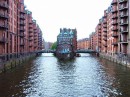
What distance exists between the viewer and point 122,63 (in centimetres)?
7344

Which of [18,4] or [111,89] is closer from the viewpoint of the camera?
[111,89]

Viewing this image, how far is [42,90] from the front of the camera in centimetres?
3506

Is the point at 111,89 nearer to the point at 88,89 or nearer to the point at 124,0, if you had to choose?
the point at 88,89

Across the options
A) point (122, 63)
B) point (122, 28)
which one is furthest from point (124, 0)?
point (122, 63)

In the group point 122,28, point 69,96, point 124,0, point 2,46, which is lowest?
point 69,96

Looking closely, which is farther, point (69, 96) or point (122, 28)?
point (122, 28)

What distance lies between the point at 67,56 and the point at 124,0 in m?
46.7

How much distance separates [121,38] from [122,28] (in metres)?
4.28

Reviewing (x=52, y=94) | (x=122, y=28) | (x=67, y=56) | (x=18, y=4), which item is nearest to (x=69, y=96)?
(x=52, y=94)

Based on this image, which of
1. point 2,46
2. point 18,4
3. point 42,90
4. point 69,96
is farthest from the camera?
Result: point 18,4

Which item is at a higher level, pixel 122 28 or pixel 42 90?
pixel 122 28

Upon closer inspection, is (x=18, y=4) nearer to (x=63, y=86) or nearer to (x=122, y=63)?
(x=122, y=63)

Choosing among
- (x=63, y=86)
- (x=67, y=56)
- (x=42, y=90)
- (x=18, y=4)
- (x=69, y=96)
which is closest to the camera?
(x=69, y=96)

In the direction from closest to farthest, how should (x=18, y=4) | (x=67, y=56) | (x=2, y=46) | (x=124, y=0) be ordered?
(x=2, y=46) → (x=124, y=0) → (x=18, y=4) → (x=67, y=56)
